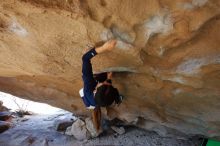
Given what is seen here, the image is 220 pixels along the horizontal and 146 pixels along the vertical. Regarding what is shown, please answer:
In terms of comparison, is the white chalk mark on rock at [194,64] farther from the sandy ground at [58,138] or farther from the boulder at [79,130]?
the boulder at [79,130]

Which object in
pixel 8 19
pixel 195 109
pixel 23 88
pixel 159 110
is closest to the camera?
pixel 8 19

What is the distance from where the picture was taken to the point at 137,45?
2.26 metres

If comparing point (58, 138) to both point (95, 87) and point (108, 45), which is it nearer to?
point (95, 87)

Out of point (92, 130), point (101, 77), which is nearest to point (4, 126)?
point (92, 130)

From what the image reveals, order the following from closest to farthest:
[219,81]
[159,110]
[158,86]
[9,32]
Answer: [9,32] < [219,81] < [158,86] < [159,110]

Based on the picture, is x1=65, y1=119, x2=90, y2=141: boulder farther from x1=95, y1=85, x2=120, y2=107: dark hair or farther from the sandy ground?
x1=95, y1=85, x2=120, y2=107: dark hair

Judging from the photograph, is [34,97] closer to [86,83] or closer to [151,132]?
[151,132]

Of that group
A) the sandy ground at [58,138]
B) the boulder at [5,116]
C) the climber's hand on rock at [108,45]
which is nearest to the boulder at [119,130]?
the sandy ground at [58,138]

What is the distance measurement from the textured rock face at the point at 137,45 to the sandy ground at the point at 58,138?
98 centimetres

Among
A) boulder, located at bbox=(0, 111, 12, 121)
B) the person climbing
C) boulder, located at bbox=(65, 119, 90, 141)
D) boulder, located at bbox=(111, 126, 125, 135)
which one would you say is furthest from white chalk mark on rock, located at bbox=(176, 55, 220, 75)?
boulder, located at bbox=(0, 111, 12, 121)

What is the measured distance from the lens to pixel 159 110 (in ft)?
11.9

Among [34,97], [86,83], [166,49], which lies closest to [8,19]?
[86,83]

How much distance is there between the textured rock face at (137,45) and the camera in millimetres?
1964

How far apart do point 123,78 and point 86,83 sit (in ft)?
2.26
